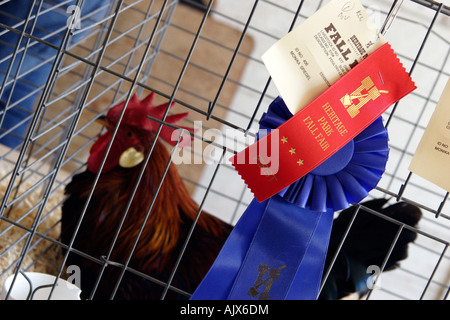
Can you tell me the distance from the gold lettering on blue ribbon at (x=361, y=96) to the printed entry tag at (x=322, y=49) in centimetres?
3

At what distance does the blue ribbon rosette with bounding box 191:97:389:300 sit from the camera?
0.65m

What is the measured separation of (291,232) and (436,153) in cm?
22

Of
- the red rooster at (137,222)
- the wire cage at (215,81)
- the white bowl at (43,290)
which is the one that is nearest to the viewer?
the white bowl at (43,290)

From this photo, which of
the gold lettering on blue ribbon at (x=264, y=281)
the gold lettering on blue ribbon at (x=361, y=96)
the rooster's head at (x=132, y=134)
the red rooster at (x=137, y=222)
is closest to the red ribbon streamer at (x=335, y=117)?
the gold lettering on blue ribbon at (x=361, y=96)

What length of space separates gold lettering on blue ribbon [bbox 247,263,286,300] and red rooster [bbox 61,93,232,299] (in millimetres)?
376

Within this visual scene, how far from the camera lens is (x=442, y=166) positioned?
63cm

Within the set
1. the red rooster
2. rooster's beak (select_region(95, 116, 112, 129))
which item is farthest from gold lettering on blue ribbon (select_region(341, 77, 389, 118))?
rooster's beak (select_region(95, 116, 112, 129))

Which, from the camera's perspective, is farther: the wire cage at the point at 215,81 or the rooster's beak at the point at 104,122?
the wire cage at the point at 215,81

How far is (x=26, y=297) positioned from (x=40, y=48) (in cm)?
60

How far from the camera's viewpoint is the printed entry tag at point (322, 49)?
1.98 ft

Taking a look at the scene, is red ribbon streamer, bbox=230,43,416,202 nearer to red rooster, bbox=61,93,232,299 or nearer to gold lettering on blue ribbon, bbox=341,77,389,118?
gold lettering on blue ribbon, bbox=341,77,389,118

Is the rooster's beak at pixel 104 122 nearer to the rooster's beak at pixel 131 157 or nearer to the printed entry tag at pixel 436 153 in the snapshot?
the rooster's beak at pixel 131 157

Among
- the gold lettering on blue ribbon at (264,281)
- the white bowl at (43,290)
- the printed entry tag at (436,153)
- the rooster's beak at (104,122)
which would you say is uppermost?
the rooster's beak at (104,122)
